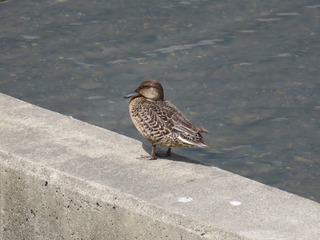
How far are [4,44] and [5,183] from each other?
522 centimetres

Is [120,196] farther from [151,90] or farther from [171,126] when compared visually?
[151,90]

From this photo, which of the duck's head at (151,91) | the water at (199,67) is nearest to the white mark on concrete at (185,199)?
the duck's head at (151,91)

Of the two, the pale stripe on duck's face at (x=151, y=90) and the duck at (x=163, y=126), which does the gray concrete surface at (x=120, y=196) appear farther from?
the pale stripe on duck's face at (x=151, y=90)

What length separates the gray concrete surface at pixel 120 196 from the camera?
4.47 m

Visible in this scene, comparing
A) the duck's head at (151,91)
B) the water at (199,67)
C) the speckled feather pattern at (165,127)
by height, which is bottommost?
the water at (199,67)

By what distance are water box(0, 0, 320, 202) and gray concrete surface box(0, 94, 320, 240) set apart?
217 centimetres

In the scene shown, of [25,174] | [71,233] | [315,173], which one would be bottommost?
[315,173]

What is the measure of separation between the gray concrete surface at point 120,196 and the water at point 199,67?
7.12 ft

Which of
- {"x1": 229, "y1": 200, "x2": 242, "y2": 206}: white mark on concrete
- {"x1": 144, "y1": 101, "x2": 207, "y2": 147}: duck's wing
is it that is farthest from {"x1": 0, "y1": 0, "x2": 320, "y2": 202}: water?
{"x1": 229, "y1": 200, "x2": 242, "y2": 206}: white mark on concrete

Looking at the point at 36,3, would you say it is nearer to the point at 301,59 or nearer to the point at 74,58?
the point at 74,58

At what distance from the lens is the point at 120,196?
4.73 m

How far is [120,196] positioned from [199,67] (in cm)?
484

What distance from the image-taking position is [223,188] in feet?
16.0

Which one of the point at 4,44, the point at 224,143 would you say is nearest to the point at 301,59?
the point at 224,143
